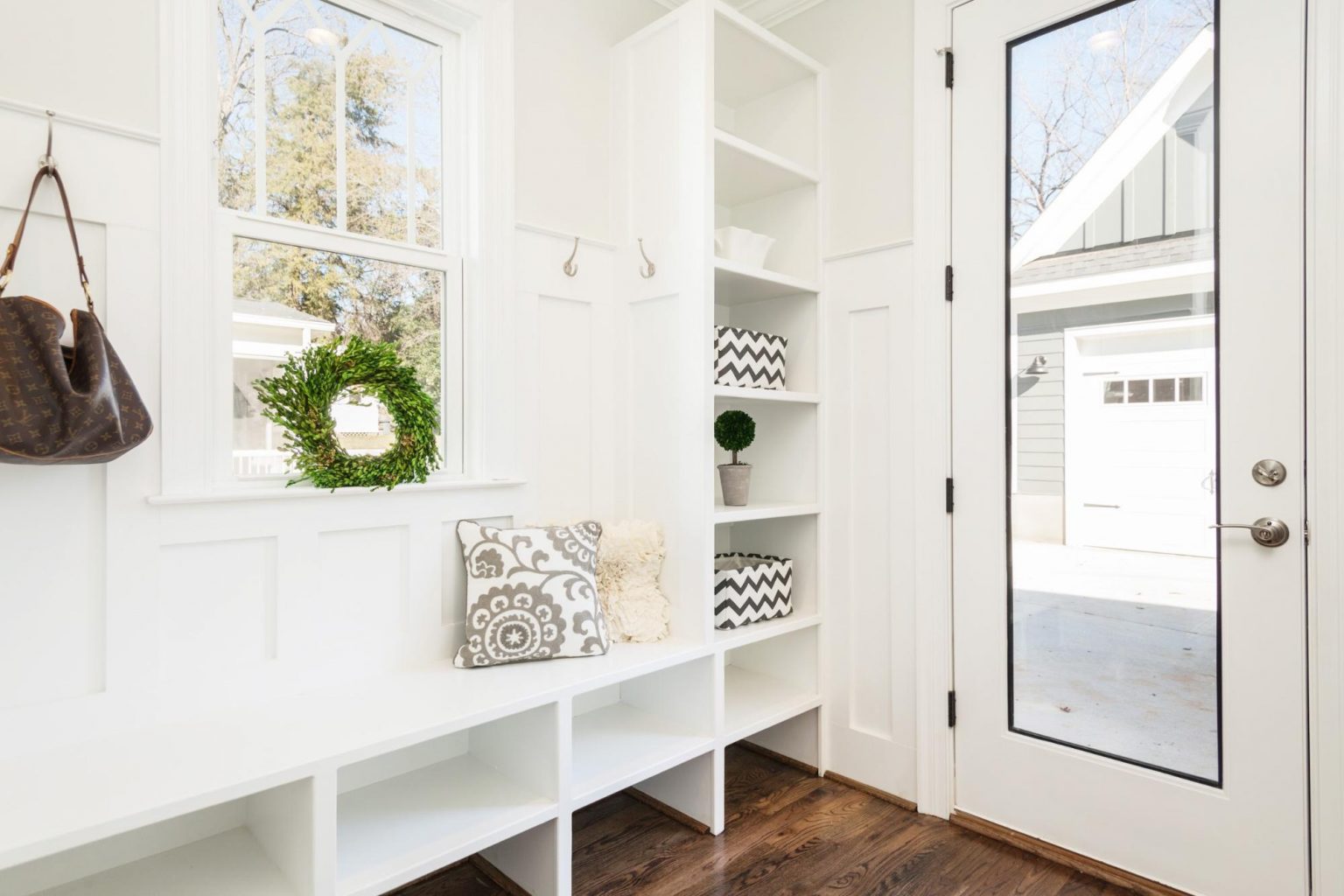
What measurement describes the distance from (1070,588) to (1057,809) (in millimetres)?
601

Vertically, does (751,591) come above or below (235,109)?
below

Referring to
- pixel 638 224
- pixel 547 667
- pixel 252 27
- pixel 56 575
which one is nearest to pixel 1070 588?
pixel 547 667

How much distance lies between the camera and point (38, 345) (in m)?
1.37

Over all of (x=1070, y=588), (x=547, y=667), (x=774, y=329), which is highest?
(x=774, y=329)

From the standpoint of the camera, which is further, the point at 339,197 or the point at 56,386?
the point at 339,197

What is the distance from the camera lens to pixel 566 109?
7.57 ft

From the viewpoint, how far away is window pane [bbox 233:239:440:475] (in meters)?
1.76

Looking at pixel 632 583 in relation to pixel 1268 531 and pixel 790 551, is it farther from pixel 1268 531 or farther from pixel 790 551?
pixel 1268 531

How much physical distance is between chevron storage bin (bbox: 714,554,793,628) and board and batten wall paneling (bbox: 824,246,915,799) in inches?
6.5

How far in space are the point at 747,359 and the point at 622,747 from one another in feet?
4.00

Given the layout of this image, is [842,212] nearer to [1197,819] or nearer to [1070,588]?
[1070,588]

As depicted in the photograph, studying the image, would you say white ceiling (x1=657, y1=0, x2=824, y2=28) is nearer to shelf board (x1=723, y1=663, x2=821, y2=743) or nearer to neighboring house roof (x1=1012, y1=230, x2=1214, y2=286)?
neighboring house roof (x1=1012, y1=230, x2=1214, y2=286)

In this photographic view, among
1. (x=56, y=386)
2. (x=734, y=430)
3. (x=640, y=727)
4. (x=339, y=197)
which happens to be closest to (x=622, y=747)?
(x=640, y=727)

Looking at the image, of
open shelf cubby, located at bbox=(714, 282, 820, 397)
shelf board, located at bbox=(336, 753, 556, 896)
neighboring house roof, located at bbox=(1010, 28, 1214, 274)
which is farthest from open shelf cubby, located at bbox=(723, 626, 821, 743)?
neighboring house roof, located at bbox=(1010, 28, 1214, 274)
